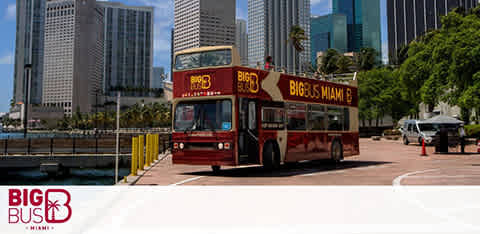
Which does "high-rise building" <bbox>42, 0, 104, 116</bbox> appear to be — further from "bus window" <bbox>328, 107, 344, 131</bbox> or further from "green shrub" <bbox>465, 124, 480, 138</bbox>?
"bus window" <bbox>328, 107, 344, 131</bbox>

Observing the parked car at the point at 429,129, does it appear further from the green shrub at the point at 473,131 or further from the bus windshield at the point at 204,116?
the bus windshield at the point at 204,116

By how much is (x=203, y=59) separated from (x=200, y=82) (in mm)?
724

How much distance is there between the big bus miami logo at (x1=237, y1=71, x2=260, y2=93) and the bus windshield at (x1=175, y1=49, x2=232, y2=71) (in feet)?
1.89

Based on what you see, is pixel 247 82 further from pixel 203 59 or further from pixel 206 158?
pixel 206 158

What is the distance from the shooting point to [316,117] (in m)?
16.5

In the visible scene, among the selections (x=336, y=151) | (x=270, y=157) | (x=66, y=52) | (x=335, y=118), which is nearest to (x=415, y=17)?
(x=66, y=52)

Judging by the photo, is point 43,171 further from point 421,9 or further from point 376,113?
point 421,9

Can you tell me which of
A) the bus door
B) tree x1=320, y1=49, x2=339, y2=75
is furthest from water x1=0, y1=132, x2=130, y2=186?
tree x1=320, y1=49, x2=339, y2=75

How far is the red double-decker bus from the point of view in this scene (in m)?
12.7

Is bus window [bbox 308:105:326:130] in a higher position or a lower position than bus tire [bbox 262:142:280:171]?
higher
